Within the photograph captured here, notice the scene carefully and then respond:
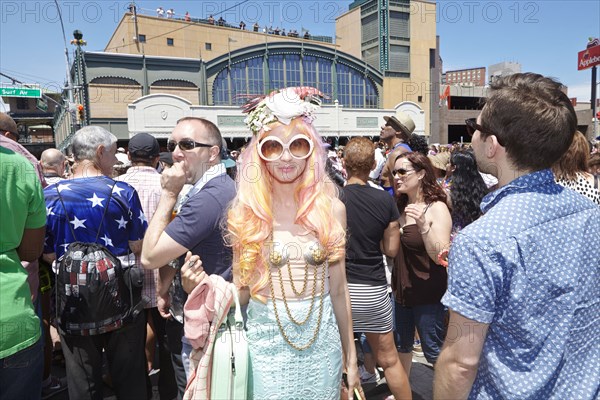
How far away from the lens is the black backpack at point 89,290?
2539 mm

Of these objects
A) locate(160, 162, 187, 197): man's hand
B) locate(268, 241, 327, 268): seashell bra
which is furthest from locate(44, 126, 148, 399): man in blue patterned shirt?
locate(268, 241, 327, 268): seashell bra

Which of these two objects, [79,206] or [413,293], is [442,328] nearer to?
[413,293]

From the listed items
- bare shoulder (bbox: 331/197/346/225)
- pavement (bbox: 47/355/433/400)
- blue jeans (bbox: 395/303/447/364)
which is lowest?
pavement (bbox: 47/355/433/400)

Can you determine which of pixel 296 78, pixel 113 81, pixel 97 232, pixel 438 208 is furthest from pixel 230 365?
pixel 296 78

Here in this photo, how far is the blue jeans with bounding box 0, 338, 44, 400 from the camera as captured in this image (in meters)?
Answer: 1.96

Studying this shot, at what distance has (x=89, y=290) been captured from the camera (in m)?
2.54

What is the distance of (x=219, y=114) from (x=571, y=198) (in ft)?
105

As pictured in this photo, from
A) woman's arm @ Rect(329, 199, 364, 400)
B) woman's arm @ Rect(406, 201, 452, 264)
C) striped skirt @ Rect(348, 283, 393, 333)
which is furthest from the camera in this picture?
striped skirt @ Rect(348, 283, 393, 333)

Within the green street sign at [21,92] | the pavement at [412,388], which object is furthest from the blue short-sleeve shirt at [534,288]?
the green street sign at [21,92]

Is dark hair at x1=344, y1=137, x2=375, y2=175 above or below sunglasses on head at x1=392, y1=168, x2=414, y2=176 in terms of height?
above

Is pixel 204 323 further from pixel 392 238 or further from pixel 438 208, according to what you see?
pixel 438 208

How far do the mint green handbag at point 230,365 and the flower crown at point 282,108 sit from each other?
106cm

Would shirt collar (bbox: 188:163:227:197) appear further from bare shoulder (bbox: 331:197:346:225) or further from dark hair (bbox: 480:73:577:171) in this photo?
dark hair (bbox: 480:73:577:171)

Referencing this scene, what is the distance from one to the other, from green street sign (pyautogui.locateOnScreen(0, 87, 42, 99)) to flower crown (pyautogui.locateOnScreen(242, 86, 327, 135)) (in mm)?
15621
